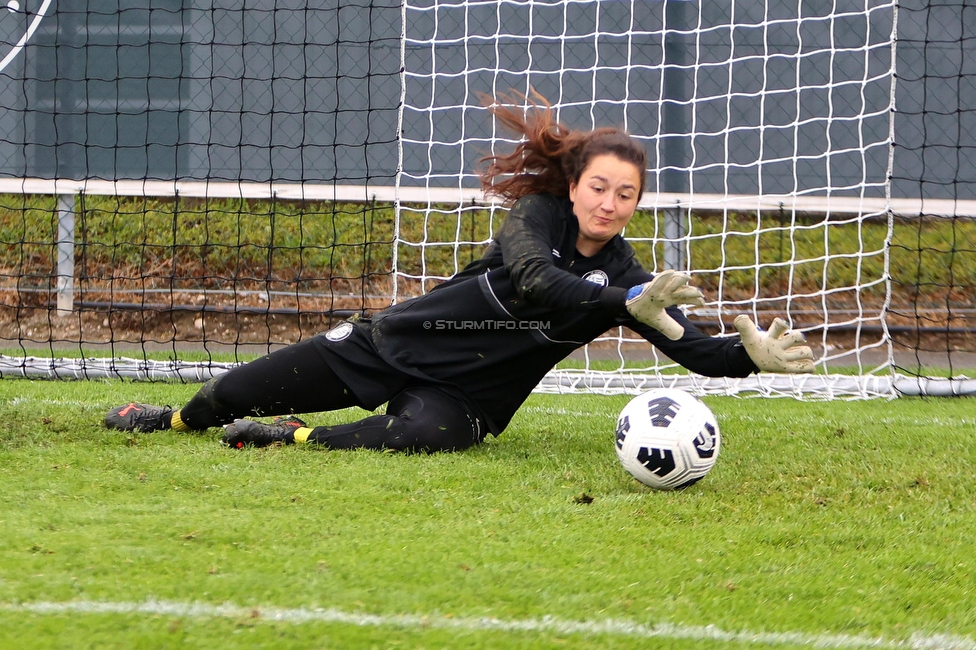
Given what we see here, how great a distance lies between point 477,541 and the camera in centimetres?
279

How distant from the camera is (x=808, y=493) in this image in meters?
3.48

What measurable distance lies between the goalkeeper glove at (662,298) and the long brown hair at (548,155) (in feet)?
2.25

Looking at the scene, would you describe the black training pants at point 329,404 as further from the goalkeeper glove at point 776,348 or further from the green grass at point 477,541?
the goalkeeper glove at point 776,348

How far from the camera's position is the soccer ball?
134 inches

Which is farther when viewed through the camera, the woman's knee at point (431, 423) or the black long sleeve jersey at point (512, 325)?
the woman's knee at point (431, 423)

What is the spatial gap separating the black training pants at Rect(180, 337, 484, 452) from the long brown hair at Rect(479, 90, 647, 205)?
0.89 m

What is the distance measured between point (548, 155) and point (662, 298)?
983 millimetres

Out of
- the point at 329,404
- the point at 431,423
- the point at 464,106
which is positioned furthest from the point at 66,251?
the point at 431,423

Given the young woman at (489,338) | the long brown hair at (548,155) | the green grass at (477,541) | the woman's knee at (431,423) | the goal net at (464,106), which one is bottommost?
the green grass at (477,541)

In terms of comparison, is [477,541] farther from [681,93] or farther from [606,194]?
[681,93]

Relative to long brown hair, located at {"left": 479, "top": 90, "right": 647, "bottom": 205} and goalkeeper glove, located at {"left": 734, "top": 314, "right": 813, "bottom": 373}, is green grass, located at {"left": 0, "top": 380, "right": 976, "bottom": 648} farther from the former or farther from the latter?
long brown hair, located at {"left": 479, "top": 90, "right": 647, "bottom": 205}

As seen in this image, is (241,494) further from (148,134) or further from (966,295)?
(966,295)

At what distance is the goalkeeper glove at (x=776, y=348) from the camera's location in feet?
11.3

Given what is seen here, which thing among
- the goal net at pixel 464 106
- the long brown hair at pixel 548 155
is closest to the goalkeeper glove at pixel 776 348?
the long brown hair at pixel 548 155
